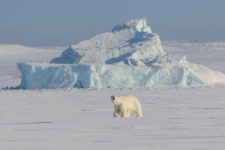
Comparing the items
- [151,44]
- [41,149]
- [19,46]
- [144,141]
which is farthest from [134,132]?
[19,46]

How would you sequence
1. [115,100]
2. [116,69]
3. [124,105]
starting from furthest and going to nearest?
[116,69] → [124,105] → [115,100]

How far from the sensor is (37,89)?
16.6 m

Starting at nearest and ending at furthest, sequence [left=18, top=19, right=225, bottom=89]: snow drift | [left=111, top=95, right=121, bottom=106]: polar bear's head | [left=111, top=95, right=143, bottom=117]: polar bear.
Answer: [left=111, top=95, right=121, bottom=106]: polar bear's head, [left=111, top=95, right=143, bottom=117]: polar bear, [left=18, top=19, right=225, bottom=89]: snow drift

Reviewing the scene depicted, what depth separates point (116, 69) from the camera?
1688cm

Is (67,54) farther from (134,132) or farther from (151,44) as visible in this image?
(134,132)

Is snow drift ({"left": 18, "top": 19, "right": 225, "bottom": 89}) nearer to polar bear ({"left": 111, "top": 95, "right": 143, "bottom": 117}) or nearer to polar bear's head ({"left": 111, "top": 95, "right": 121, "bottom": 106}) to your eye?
polar bear ({"left": 111, "top": 95, "right": 143, "bottom": 117})

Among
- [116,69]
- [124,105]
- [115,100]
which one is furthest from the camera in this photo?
[116,69]

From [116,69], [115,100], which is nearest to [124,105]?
A: [115,100]

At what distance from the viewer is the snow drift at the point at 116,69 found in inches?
660

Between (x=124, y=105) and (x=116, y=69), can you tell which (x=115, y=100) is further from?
(x=116, y=69)

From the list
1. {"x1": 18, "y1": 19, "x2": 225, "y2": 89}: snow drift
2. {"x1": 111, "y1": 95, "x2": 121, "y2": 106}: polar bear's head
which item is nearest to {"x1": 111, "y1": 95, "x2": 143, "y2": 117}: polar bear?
{"x1": 111, "y1": 95, "x2": 121, "y2": 106}: polar bear's head

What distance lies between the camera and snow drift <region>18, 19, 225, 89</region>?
55.0ft

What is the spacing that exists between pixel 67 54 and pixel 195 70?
5032 mm

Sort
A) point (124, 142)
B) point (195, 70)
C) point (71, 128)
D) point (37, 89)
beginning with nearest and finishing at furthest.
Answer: point (124, 142) < point (71, 128) < point (37, 89) < point (195, 70)
